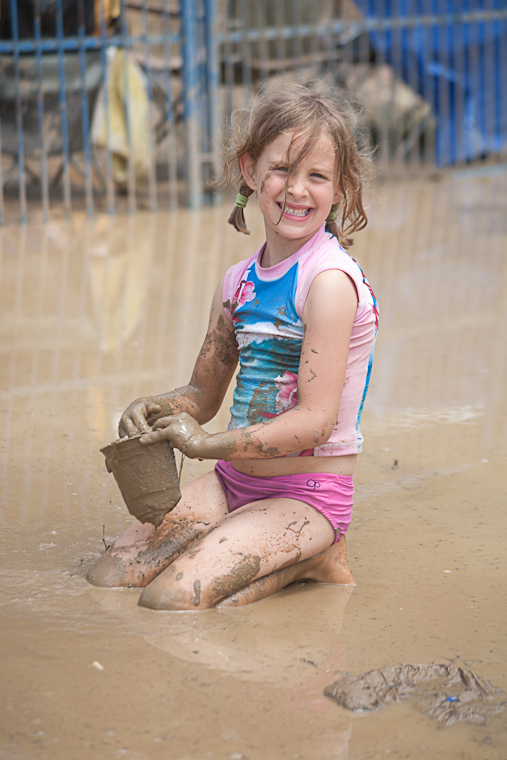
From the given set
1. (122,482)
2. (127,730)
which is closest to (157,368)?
(122,482)

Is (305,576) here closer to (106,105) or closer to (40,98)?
(40,98)

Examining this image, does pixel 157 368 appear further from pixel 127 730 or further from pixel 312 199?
pixel 127 730

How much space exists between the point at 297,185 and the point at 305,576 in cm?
93

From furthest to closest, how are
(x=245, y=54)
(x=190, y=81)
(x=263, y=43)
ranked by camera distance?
(x=263, y=43), (x=245, y=54), (x=190, y=81)

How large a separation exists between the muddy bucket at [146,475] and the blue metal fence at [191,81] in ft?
14.2

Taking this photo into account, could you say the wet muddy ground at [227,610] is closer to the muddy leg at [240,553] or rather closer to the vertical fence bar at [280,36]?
the muddy leg at [240,553]

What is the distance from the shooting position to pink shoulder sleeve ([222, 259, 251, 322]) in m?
2.32

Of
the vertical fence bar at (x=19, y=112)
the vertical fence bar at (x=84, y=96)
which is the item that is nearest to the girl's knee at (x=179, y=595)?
the vertical fence bar at (x=19, y=112)

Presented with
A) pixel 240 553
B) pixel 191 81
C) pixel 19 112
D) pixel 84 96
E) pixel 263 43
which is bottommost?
pixel 240 553

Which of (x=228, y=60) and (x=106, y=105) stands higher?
(x=228, y=60)

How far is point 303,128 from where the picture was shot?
Answer: 2121 millimetres

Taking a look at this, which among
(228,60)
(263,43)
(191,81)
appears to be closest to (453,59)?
(263,43)

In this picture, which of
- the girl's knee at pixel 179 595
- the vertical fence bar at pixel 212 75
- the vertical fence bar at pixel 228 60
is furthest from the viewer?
the vertical fence bar at pixel 228 60

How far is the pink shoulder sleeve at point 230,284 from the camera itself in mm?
2320
